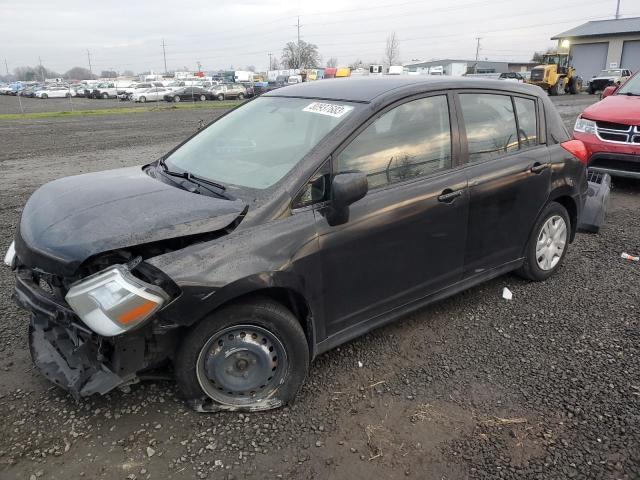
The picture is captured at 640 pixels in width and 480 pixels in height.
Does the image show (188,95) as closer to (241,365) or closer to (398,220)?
(398,220)

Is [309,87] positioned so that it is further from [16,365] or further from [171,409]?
[16,365]

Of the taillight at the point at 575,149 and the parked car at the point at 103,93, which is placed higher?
the taillight at the point at 575,149

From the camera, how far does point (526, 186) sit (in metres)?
3.91

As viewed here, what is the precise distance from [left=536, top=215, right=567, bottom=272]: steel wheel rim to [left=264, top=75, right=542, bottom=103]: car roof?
3.96 feet

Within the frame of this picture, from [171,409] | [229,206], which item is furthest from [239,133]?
[171,409]

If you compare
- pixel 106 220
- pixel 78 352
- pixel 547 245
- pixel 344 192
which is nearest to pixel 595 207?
pixel 547 245

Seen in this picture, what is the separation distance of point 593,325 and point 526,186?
3.82 feet

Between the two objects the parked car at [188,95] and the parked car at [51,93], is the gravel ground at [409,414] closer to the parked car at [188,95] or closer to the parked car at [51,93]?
the parked car at [188,95]

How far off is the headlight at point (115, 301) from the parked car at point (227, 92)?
42805mm

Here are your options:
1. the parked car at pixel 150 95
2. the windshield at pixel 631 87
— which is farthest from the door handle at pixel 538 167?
the parked car at pixel 150 95

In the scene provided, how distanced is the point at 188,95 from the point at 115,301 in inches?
1681

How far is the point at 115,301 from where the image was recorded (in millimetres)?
2271

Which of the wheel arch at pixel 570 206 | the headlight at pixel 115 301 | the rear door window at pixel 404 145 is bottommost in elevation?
the wheel arch at pixel 570 206

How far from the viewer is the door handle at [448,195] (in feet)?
10.9
